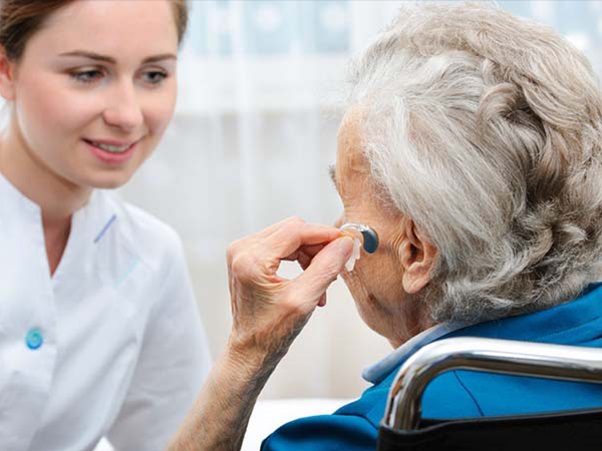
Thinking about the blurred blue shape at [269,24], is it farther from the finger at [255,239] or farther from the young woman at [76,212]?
the finger at [255,239]

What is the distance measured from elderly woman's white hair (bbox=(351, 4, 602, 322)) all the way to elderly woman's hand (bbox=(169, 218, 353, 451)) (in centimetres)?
12

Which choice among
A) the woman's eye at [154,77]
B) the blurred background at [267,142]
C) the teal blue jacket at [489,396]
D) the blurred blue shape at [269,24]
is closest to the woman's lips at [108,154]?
the woman's eye at [154,77]

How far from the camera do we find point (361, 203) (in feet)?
3.99

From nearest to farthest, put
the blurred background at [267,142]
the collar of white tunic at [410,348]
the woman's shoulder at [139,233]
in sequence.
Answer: the collar of white tunic at [410,348] < the woman's shoulder at [139,233] < the blurred background at [267,142]

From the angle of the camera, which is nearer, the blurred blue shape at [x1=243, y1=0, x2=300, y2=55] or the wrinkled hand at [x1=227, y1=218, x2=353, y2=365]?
the wrinkled hand at [x1=227, y1=218, x2=353, y2=365]

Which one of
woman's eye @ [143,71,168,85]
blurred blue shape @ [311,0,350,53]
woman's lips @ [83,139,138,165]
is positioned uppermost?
blurred blue shape @ [311,0,350,53]

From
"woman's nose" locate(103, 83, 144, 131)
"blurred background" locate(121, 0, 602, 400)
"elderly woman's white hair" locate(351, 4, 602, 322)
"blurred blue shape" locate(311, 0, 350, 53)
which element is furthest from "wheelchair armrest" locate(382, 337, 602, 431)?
"blurred blue shape" locate(311, 0, 350, 53)

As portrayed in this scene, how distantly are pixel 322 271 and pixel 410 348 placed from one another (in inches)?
5.4

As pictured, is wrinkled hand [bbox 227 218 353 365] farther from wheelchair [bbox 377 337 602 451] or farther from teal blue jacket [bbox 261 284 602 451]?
wheelchair [bbox 377 337 602 451]

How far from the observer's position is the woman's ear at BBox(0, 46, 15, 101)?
1640mm

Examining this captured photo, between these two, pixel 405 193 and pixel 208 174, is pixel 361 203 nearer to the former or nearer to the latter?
pixel 405 193

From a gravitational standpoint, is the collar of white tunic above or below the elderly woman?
below

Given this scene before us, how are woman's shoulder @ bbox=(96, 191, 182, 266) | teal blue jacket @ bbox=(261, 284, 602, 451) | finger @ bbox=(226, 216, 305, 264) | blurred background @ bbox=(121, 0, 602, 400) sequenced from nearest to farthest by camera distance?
teal blue jacket @ bbox=(261, 284, 602, 451), finger @ bbox=(226, 216, 305, 264), woman's shoulder @ bbox=(96, 191, 182, 266), blurred background @ bbox=(121, 0, 602, 400)

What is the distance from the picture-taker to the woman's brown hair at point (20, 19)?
1.55 metres
